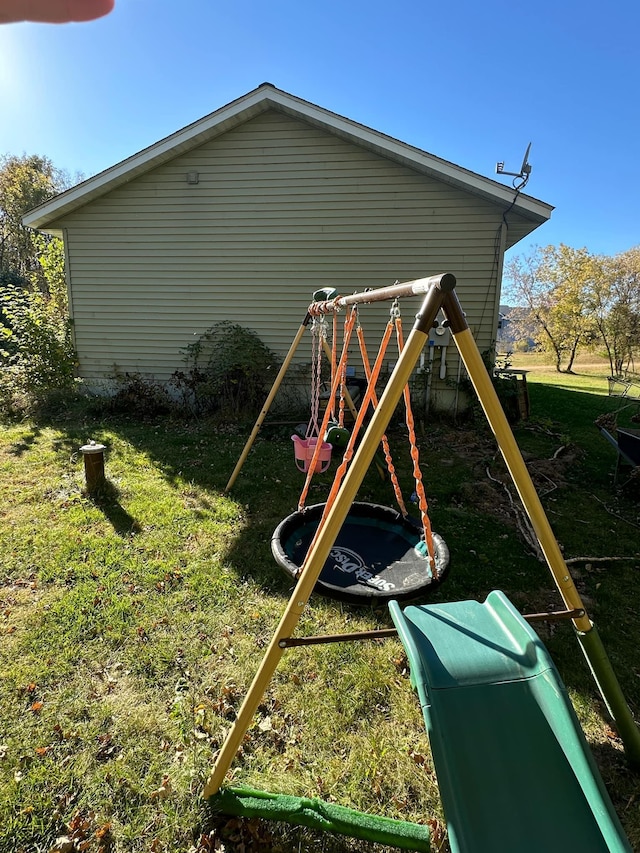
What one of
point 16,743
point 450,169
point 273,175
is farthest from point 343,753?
point 273,175

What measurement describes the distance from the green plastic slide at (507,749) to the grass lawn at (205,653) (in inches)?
3.3

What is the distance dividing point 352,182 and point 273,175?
4.73ft

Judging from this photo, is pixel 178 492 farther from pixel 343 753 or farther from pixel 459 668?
pixel 459 668

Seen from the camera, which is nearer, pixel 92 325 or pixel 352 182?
pixel 352 182

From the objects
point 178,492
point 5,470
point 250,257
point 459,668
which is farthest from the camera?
point 250,257

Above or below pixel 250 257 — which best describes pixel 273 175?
above

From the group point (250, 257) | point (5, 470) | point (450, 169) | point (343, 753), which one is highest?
point (450, 169)

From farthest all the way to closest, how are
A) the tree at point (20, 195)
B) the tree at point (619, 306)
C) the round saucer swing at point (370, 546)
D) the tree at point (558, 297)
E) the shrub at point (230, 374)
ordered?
the tree at point (20, 195) → the tree at point (558, 297) → the tree at point (619, 306) → the shrub at point (230, 374) → the round saucer swing at point (370, 546)

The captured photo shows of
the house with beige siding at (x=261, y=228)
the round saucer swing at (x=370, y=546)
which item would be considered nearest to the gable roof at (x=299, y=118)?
the house with beige siding at (x=261, y=228)

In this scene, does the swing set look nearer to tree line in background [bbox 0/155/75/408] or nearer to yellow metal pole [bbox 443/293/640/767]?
yellow metal pole [bbox 443/293/640/767]

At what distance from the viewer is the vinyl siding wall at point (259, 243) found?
750cm

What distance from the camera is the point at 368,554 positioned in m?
3.17

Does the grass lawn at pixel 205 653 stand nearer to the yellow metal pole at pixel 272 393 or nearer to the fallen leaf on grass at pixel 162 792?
the fallen leaf on grass at pixel 162 792

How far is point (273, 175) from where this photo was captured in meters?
7.75
